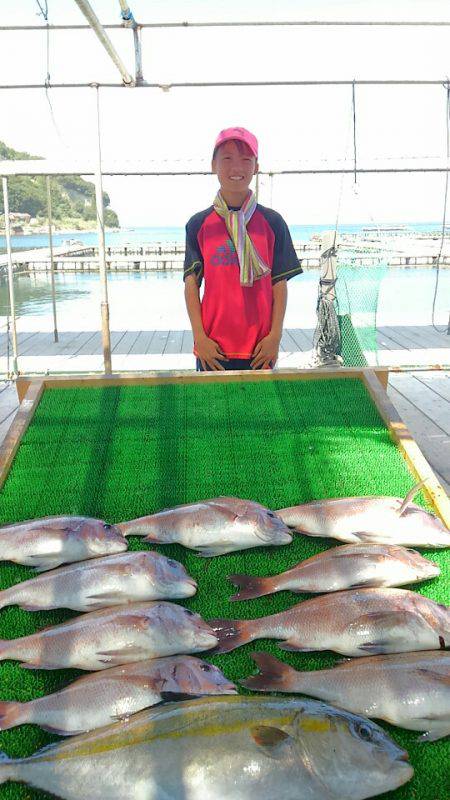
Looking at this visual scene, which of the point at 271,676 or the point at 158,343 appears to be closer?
the point at 271,676

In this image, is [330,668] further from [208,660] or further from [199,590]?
[199,590]

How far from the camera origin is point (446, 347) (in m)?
8.78

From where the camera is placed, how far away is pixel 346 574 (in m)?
2.03

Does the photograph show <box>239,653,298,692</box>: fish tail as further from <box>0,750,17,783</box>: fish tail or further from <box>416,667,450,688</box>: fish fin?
<box>0,750,17,783</box>: fish tail

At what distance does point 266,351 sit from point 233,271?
50 cm

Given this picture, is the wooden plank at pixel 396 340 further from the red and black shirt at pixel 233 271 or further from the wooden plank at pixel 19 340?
the red and black shirt at pixel 233 271

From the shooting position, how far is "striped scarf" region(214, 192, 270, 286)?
325 cm

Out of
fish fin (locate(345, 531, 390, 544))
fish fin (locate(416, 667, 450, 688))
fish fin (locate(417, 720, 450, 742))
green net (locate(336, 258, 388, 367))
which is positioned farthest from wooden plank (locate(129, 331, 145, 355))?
fish fin (locate(417, 720, 450, 742))

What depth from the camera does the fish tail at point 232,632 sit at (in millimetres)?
1779

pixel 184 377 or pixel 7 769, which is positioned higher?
pixel 184 377

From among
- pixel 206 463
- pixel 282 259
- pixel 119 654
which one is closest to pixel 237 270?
pixel 282 259

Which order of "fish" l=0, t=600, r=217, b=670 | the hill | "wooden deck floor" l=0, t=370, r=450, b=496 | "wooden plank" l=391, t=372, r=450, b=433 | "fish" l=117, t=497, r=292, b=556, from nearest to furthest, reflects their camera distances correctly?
"fish" l=0, t=600, r=217, b=670, "fish" l=117, t=497, r=292, b=556, "wooden deck floor" l=0, t=370, r=450, b=496, "wooden plank" l=391, t=372, r=450, b=433, the hill

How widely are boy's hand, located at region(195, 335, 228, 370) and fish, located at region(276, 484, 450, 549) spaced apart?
1.38 metres

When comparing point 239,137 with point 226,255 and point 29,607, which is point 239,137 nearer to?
point 226,255
